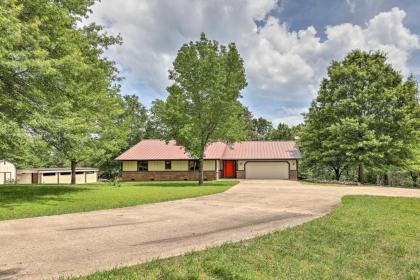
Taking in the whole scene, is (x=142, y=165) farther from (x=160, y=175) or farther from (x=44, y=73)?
(x=44, y=73)

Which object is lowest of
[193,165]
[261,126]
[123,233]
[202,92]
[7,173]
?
[123,233]

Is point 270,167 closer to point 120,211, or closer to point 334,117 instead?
point 334,117

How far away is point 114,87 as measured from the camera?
26.8m

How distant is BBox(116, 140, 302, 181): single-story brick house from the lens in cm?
3444

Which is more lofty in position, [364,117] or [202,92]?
[202,92]

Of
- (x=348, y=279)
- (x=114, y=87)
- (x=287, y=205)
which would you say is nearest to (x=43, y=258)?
(x=348, y=279)

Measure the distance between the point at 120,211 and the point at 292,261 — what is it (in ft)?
22.6

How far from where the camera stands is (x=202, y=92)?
76.8ft

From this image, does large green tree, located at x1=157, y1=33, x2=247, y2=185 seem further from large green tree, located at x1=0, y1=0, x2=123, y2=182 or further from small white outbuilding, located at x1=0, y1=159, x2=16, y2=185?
small white outbuilding, located at x1=0, y1=159, x2=16, y2=185

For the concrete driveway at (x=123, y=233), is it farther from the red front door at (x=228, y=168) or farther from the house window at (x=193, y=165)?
the red front door at (x=228, y=168)

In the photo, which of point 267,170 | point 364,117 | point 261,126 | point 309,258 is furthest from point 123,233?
point 261,126

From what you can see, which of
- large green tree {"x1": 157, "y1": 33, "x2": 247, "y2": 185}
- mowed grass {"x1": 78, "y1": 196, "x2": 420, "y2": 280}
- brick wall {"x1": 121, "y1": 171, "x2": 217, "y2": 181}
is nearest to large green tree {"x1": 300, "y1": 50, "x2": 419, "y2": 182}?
large green tree {"x1": 157, "y1": 33, "x2": 247, "y2": 185}

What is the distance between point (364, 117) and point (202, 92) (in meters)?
14.8

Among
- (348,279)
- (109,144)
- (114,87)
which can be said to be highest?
(114,87)
